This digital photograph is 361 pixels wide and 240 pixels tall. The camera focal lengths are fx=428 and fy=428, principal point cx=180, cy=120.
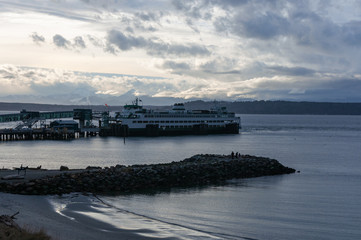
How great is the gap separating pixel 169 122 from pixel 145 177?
7960 centimetres

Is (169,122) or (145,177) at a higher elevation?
(169,122)

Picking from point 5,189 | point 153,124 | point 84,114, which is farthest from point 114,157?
point 84,114

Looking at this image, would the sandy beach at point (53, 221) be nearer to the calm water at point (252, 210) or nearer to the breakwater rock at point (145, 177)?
the calm water at point (252, 210)

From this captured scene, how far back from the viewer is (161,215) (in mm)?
24453

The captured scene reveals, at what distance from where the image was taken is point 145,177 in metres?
34.2

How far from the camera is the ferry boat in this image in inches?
4277

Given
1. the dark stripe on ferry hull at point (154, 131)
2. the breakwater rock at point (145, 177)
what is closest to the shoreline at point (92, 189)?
→ the breakwater rock at point (145, 177)

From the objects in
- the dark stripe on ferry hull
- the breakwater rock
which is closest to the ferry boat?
the dark stripe on ferry hull

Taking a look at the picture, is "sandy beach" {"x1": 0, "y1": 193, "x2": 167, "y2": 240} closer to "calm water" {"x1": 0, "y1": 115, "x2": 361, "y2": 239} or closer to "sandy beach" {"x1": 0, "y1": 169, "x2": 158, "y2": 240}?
"sandy beach" {"x1": 0, "y1": 169, "x2": 158, "y2": 240}

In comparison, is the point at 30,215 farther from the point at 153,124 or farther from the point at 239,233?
the point at 153,124

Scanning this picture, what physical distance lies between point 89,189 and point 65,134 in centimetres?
7229

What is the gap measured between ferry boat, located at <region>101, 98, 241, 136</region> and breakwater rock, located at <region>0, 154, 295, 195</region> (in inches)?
2480

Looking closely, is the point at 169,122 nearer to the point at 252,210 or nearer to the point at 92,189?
the point at 92,189

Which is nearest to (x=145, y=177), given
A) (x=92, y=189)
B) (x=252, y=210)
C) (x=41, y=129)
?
(x=92, y=189)
